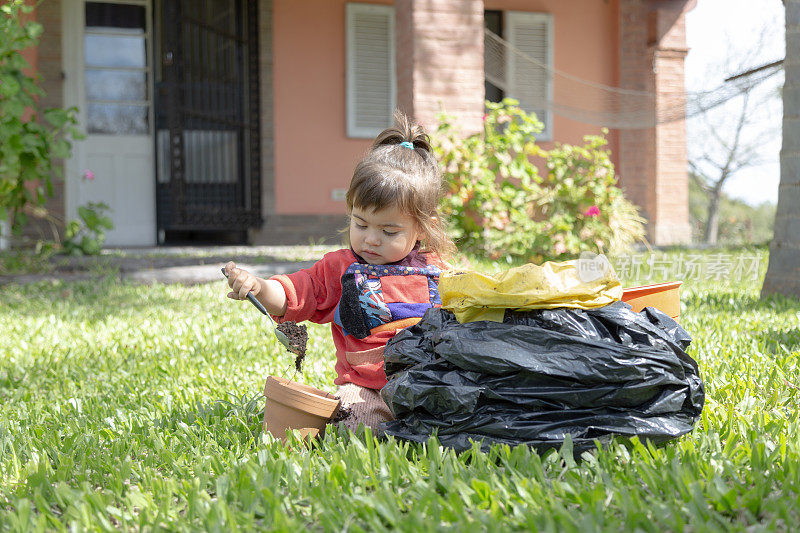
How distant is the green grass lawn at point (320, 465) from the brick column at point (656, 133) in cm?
696

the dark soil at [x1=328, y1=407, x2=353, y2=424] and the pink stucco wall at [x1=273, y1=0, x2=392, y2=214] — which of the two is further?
the pink stucco wall at [x1=273, y1=0, x2=392, y2=214]

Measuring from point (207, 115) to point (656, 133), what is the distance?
5573 millimetres

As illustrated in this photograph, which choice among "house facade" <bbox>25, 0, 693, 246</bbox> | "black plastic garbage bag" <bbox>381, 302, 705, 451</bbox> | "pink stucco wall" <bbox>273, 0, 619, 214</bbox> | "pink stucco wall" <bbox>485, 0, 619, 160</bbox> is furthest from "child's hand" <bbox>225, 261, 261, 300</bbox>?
"pink stucco wall" <bbox>485, 0, 619, 160</bbox>

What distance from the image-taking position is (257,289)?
223 cm

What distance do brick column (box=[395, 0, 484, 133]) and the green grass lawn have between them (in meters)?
3.96

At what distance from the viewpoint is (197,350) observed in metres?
3.46

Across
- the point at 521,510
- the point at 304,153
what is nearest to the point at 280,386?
the point at 521,510

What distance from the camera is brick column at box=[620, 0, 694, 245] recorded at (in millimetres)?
9992

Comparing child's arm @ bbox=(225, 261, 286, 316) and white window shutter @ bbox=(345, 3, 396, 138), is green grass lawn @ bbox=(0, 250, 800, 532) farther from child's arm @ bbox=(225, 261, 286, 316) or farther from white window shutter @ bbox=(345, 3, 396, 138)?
white window shutter @ bbox=(345, 3, 396, 138)

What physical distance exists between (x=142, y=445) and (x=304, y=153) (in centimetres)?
741

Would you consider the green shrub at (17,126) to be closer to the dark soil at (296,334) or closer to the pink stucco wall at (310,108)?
the pink stucco wall at (310,108)

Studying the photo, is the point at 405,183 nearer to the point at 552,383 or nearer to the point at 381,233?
the point at 381,233

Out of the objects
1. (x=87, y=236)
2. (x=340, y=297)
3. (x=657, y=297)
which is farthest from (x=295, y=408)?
(x=87, y=236)

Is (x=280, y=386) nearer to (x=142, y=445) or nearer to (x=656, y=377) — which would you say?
(x=142, y=445)
